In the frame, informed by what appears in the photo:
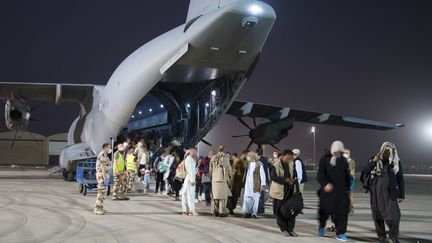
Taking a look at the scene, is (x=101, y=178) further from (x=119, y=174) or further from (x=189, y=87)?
(x=189, y=87)

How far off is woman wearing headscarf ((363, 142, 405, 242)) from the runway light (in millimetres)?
5407

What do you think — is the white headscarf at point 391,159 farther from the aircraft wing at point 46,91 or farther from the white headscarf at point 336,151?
the aircraft wing at point 46,91

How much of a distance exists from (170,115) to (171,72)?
5.32 m

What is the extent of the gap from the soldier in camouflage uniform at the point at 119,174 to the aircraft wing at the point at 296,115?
29.3 feet

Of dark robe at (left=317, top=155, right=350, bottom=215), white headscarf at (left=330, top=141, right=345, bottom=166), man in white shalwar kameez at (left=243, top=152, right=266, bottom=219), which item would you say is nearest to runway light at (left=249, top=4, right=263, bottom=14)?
man in white shalwar kameez at (left=243, top=152, right=266, bottom=219)

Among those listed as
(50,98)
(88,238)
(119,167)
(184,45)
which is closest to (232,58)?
(184,45)

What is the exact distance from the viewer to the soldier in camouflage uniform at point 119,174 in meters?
11.9

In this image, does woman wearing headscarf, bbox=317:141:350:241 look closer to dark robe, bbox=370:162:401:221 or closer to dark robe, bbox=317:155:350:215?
dark robe, bbox=317:155:350:215

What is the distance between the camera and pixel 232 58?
509 inches

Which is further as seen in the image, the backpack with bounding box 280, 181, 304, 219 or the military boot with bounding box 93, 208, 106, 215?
the military boot with bounding box 93, 208, 106, 215

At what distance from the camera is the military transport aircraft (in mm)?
11656

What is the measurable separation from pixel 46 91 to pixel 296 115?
11629mm

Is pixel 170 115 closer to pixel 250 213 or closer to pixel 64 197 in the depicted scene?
pixel 64 197

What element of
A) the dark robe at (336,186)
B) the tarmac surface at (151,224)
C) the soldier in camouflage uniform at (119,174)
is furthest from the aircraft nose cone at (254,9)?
the dark robe at (336,186)
